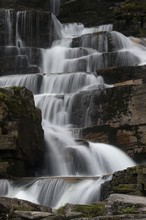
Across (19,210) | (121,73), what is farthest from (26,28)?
(19,210)

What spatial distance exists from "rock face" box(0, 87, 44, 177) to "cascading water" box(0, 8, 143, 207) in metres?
0.86

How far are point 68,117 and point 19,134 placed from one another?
6.52 meters

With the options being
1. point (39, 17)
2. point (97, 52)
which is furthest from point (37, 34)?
point (97, 52)

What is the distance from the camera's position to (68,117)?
88.1 ft

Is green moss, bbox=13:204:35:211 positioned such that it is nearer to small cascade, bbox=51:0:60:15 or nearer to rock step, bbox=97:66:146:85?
rock step, bbox=97:66:146:85

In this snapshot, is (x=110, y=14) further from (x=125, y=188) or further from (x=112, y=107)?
(x=125, y=188)

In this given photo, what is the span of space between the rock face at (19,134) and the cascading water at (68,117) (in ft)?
2.84

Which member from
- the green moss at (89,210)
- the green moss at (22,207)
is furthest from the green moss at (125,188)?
the green moss at (22,207)

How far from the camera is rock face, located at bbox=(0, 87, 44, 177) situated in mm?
20312

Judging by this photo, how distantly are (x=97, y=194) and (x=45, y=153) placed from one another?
6125 millimetres

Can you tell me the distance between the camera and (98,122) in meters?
26.4

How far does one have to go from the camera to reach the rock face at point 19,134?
2031cm

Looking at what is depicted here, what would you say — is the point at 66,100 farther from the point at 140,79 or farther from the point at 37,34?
the point at 37,34

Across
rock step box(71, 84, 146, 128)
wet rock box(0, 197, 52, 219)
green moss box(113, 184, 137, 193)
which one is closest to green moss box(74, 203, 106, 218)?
wet rock box(0, 197, 52, 219)
